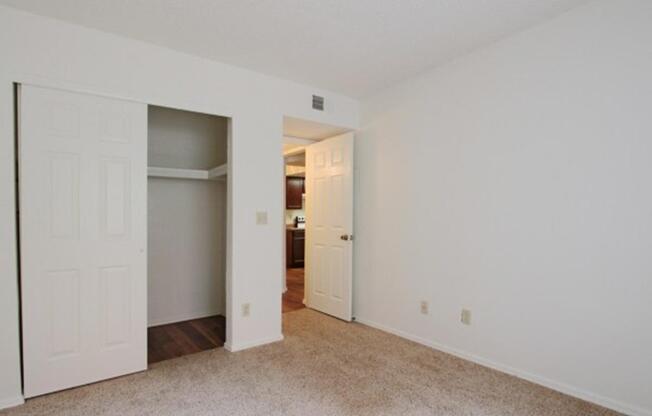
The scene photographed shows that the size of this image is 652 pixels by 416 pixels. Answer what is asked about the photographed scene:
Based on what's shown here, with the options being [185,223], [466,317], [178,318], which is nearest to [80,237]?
[185,223]

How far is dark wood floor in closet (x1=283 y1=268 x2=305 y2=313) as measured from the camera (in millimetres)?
4594

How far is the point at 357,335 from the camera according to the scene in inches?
139

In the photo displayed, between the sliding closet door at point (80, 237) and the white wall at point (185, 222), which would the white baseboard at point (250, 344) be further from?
the white wall at point (185, 222)

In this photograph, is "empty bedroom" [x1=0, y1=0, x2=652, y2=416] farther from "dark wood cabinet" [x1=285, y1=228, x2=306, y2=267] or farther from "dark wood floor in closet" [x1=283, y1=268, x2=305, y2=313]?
"dark wood cabinet" [x1=285, y1=228, x2=306, y2=267]

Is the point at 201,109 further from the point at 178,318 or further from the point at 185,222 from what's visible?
the point at 178,318

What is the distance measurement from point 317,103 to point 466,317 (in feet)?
8.06

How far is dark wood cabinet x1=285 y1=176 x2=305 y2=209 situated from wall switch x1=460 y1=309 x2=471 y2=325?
18.2 ft

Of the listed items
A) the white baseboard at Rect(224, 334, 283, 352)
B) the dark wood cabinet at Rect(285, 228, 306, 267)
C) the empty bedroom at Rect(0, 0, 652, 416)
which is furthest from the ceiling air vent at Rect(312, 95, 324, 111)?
the dark wood cabinet at Rect(285, 228, 306, 267)

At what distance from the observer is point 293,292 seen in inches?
213

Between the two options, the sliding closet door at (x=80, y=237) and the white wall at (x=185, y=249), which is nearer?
the sliding closet door at (x=80, y=237)

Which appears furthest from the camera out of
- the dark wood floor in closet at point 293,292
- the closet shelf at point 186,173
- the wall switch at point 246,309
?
the dark wood floor in closet at point 293,292

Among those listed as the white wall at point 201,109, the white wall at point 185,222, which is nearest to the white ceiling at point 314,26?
the white wall at point 201,109

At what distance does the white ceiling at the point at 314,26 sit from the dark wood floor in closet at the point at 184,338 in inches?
98.7

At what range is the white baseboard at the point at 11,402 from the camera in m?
2.21
